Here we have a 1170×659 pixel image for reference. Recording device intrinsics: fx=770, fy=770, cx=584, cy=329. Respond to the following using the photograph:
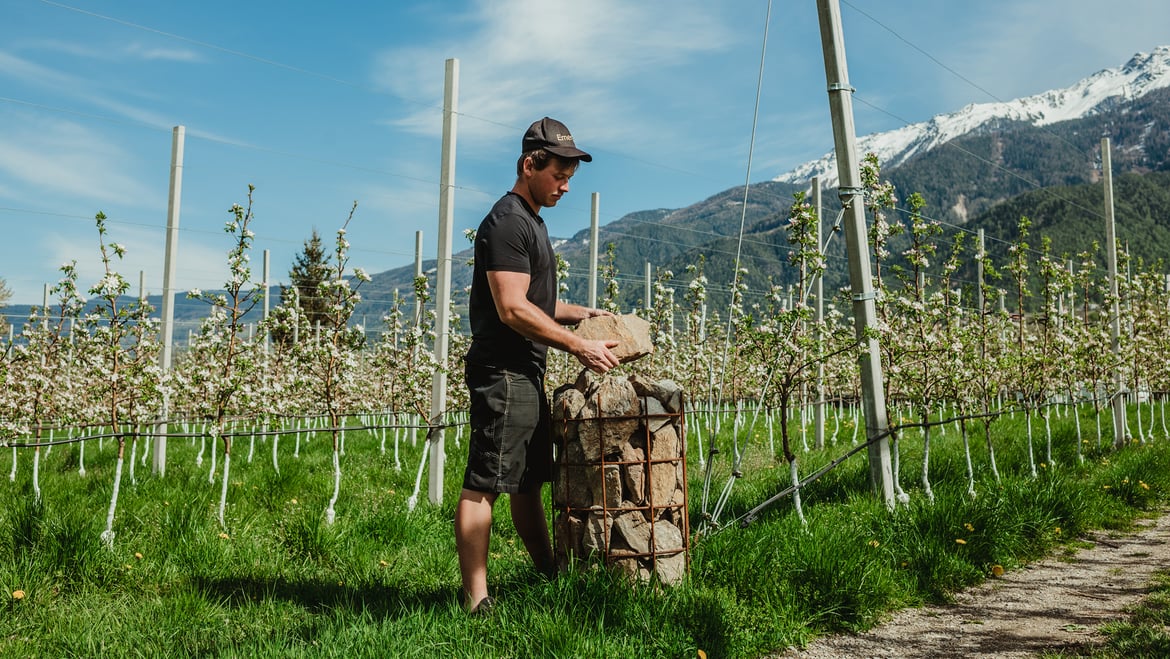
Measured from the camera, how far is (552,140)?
3.44 m

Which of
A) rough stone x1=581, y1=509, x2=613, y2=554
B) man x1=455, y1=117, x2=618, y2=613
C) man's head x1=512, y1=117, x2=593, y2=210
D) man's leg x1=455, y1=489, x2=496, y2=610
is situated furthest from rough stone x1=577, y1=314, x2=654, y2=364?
man's leg x1=455, y1=489, x2=496, y2=610

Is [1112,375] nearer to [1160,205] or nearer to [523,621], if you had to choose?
[523,621]

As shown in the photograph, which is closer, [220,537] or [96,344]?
[220,537]

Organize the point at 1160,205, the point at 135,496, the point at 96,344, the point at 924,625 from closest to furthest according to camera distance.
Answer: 1. the point at 924,625
2. the point at 135,496
3. the point at 96,344
4. the point at 1160,205

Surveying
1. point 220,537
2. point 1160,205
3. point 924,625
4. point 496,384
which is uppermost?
point 1160,205

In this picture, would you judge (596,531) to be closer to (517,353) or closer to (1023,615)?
(517,353)

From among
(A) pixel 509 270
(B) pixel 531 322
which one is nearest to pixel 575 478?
(B) pixel 531 322

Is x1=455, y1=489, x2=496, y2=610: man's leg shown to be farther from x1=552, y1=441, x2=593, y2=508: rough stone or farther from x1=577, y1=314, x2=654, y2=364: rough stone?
x1=577, y1=314, x2=654, y2=364: rough stone

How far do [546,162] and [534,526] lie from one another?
1.67m

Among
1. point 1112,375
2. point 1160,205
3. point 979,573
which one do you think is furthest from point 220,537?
point 1160,205

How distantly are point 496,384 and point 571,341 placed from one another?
0.40m

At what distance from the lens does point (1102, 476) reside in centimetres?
718

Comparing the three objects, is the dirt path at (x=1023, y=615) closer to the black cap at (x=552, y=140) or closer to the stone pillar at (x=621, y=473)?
the stone pillar at (x=621, y=473)

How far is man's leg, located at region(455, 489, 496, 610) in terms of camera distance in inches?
130
